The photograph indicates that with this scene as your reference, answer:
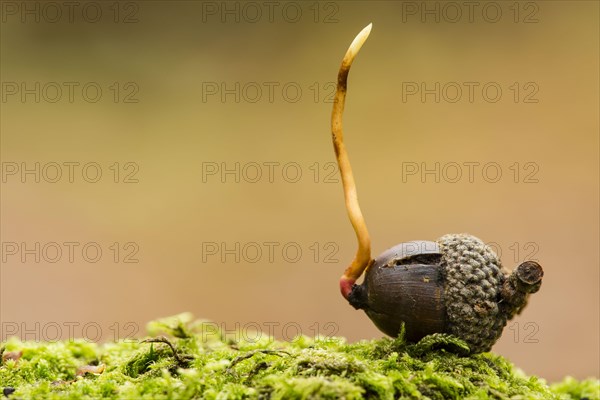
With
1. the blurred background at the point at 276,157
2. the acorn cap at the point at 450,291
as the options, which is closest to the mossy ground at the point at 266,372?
the acorn cap at the point at 450,291

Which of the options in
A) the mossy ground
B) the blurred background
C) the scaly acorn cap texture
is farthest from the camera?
the blurred background

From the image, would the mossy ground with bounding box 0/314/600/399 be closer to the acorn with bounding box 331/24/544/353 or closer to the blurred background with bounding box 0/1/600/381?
the acorn with bounding box 331/24/544/353

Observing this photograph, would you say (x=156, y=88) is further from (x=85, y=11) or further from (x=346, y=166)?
(x=346, y=166)

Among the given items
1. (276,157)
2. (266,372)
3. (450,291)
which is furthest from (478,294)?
(276,157)

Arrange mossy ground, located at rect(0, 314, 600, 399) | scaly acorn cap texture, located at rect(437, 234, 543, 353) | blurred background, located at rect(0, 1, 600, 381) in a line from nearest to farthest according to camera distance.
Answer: mossy ground, located at rect(0, 314, 600, 399)
scaly acorn cap texture, located at rect(437, 234, 543, 353)
blurred background, located at rect(0, 1, 600, 381)

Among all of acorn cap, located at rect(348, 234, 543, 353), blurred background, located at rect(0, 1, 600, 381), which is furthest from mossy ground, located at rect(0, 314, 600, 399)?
blurred background, located at rect(0, 1, 600, 381)

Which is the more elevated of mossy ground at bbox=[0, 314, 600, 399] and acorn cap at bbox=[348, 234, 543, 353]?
acorn cap at bbox=[348, 234, 543, 353]

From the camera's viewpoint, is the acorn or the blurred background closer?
the acorn
